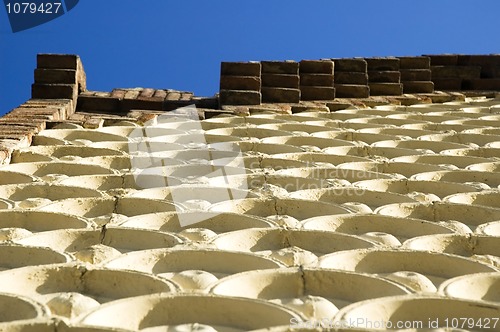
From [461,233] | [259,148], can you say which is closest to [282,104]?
[259,148]

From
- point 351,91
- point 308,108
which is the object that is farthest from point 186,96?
point 351,91

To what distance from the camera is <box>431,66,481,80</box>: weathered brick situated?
1095cm

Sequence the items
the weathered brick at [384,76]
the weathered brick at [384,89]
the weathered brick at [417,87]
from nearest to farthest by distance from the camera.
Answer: the weathered brick at [384,89] → the weathered brick at [384,76] → the weathered brick at [417,87]

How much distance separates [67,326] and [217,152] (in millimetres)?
3624

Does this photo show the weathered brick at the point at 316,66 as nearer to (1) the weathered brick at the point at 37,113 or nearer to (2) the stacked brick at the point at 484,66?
→ (2) the stacked brick at the point at 484,66

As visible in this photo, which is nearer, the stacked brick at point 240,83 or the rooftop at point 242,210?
the rooftop at point 242,210

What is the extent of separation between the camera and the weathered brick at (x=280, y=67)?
927cm

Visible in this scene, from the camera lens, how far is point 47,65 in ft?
28.1

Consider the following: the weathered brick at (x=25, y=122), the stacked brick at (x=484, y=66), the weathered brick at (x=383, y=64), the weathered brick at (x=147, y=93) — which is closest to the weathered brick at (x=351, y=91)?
the weathered brick at (x=383, y=64)

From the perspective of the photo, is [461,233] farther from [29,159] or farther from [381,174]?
[29,159]

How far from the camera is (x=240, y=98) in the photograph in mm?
8727

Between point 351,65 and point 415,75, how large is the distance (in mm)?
1085

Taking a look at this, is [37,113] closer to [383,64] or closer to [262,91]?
[262,91]

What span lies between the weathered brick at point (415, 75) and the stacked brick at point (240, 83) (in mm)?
2479
